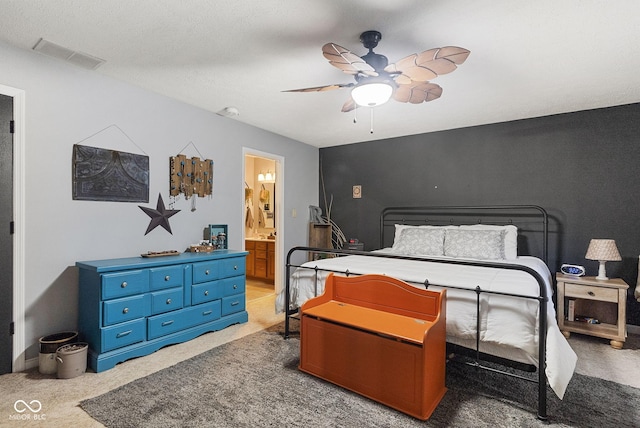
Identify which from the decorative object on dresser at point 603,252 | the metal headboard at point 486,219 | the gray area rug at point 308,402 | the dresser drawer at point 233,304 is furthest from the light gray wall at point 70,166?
the decorative object on dresser at point 603,252

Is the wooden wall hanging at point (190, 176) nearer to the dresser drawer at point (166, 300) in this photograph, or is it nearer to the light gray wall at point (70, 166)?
the light gray wall at point (70, 166)

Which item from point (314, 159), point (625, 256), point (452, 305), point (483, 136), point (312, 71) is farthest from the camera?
point (314, 159)

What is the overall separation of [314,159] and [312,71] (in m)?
2.80

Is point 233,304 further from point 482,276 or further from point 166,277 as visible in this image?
point 482,276

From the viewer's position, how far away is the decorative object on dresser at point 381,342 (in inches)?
72.9

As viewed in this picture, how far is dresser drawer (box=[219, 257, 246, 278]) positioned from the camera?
330 centimetres

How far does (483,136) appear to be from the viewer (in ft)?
13.6

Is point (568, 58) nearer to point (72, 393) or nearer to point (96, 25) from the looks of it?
point (96, 25)

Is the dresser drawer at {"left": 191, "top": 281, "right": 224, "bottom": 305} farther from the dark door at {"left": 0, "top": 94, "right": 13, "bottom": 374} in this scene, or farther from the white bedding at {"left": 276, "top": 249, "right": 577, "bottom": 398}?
the white bedding at {"left": 276, "top": 249, "right": 577, "bottom": 398}

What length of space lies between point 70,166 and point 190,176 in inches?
42.2

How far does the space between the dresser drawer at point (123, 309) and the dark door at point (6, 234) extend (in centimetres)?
63

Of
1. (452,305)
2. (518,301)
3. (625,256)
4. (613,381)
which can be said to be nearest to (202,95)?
(452,305)

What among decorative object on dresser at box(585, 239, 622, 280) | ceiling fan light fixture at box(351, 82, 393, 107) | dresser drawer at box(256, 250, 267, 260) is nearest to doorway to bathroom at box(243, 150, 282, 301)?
dresser drawer at box(256, 250, 267, 260)

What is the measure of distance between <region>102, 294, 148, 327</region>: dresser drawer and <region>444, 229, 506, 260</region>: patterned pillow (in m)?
3.03
